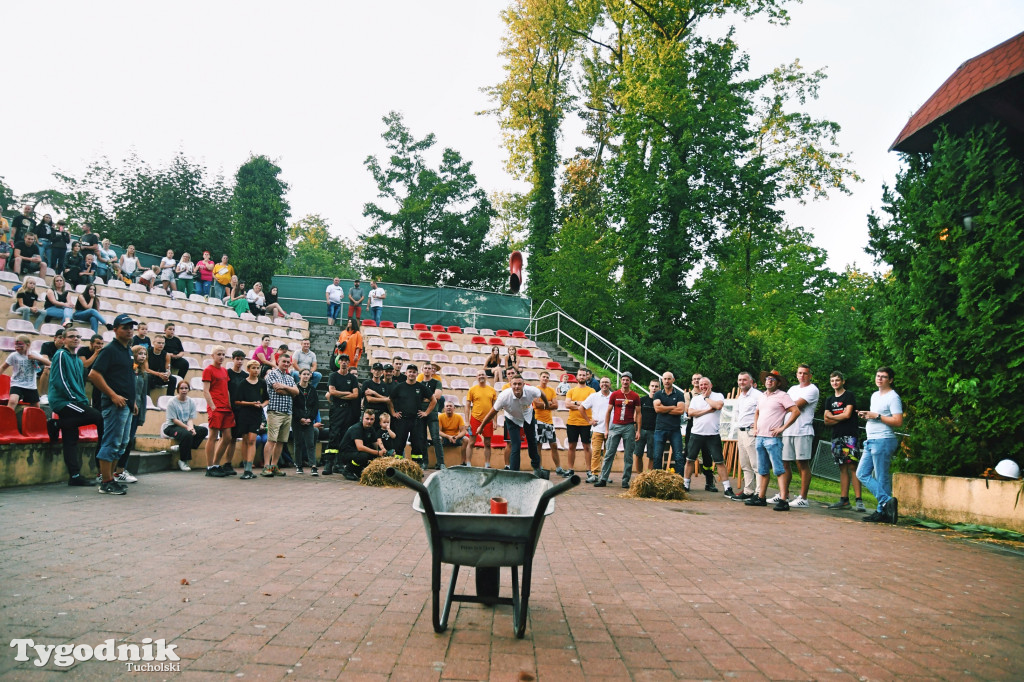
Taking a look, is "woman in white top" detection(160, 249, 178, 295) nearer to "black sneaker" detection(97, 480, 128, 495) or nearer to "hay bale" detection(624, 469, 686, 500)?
"black sneaker" detection(97, 480, 128, 495)

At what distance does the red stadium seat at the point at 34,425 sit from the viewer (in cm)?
902

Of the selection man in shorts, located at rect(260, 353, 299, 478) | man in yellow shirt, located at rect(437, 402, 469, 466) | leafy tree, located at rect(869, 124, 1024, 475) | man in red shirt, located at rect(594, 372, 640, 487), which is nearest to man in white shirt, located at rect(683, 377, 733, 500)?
man in red shirt, located at rect(594, 372, 640, 487)

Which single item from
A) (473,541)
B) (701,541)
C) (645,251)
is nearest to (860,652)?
(473,541)

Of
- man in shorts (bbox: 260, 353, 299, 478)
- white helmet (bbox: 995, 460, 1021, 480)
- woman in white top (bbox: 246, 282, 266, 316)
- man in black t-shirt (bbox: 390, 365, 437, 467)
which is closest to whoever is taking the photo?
white helmet (bbox: 995, 460, 1021, 480)

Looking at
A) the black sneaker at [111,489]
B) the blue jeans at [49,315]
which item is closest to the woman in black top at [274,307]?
the blue jeans at [49,315]

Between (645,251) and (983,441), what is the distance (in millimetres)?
20489

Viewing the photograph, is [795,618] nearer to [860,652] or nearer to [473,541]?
[860,652]

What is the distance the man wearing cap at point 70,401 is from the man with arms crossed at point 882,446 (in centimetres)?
995

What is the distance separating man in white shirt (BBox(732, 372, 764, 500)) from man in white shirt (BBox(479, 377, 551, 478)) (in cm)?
329

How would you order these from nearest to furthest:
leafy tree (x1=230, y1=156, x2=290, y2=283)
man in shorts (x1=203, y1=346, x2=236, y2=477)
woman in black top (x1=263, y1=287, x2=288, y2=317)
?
man in shorts (x1=203, y1=346, x2=236, y2=477)
woman in black top (x1=263, y1=287, x2=288, y2=317)
leafy tree (x1=230, y1=156, x2=290, y2=283)

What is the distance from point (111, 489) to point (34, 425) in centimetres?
172

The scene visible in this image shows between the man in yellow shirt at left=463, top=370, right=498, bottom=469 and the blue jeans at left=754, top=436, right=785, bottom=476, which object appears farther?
the man in yellow shirt at left=463, top=370, right=498, bottom=469

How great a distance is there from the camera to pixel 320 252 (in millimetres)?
75312

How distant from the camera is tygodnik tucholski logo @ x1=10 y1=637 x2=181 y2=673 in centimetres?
323
